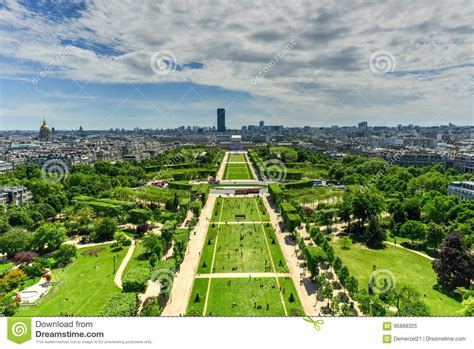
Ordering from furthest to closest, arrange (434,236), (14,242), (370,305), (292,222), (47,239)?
(292,222) → (47,239) → (434,236) → (14,242) → (370,305)

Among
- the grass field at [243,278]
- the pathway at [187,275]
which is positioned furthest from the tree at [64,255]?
the grass field at [243,278]

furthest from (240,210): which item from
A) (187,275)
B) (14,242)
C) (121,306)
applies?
(121,306)

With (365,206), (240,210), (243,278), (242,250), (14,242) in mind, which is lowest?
(243,278)

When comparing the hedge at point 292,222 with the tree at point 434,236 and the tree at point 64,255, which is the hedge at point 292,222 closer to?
the tree at point 434,236

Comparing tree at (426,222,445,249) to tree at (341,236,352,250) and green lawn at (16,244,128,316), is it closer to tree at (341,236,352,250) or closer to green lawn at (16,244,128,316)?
tree at (341,236,352,250)

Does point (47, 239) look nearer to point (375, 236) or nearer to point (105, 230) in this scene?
point (105, 230)
